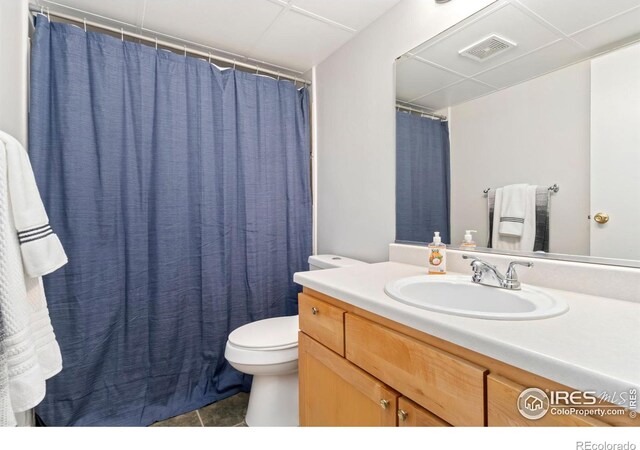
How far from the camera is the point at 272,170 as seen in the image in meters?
1.93

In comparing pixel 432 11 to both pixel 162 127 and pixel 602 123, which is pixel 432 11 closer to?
pixel 602 123

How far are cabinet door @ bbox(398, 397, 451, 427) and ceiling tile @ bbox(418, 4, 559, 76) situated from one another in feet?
3.89

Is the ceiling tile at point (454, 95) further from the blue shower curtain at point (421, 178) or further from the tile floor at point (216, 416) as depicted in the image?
the tile floor at point (216, 416)

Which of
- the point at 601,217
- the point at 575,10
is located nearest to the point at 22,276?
the point at 601,217

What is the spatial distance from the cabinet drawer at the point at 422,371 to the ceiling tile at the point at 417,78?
109 cm

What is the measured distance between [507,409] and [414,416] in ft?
0.77

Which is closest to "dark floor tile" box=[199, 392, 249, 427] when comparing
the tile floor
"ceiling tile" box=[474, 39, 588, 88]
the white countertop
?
the tile floor

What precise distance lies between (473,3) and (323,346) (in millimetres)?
1417

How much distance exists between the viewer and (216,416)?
1570 mm

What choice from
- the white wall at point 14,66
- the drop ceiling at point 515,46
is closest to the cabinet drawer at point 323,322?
the drop ceiling at point 515,46

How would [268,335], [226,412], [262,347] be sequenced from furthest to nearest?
[226,412] → [268,335] → [262,347]

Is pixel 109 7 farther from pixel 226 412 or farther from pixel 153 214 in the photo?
pixel 226 412

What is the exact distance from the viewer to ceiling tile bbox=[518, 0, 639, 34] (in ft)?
2.77

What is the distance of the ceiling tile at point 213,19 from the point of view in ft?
4.64
